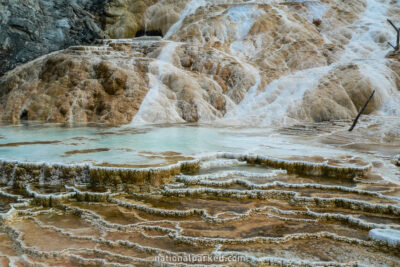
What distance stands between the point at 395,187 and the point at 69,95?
13088 millimetres

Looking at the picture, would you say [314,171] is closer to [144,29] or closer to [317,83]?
[317,83]

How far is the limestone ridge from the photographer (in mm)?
21438

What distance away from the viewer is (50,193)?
623 centimetres

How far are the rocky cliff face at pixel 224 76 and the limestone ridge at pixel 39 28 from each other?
3717 mm

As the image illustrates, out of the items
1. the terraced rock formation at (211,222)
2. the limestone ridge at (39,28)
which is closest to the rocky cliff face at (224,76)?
the limestone ridge at (39,28)

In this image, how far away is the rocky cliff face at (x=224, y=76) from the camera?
15.6 metres

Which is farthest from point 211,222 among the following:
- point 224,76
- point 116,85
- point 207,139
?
point 224,76

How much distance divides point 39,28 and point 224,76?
40.7 feet

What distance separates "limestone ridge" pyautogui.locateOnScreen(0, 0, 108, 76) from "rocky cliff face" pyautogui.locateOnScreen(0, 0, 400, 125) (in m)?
3.72

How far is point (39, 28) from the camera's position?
73.4 ft

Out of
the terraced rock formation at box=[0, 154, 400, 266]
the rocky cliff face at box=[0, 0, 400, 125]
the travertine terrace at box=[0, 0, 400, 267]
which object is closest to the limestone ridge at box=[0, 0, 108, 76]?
the travertine terrace at box=[0, 0, 400, 267]

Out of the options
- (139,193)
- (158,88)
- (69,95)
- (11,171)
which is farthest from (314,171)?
(69,95)

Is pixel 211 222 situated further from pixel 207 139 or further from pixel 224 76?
pixel 224 76

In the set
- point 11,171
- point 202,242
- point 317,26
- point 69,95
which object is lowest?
point 202,242
